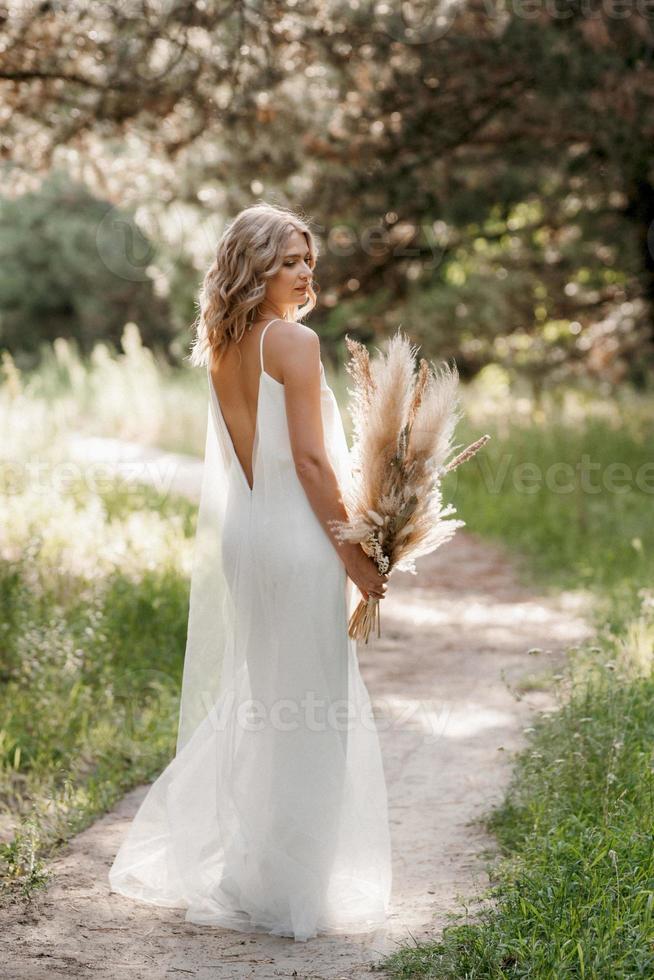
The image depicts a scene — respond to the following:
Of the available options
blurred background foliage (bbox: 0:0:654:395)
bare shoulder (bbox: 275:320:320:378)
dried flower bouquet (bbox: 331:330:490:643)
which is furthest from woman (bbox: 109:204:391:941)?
blurred background foliage (bbox: 0:0:654:395)

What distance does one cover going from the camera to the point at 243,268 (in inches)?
138

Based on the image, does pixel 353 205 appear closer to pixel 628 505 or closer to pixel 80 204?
pixel 628 505

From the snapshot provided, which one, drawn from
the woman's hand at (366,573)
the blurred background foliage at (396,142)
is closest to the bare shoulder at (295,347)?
the woman's hand at (366,573)

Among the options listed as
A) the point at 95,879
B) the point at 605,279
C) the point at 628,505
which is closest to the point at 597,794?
the point at 95,879

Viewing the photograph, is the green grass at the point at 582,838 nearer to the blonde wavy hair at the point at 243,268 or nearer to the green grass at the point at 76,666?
the green grass at the point at 76,666

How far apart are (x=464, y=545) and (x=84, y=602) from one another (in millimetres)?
4677

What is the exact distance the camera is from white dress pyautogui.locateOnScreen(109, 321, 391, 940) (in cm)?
356

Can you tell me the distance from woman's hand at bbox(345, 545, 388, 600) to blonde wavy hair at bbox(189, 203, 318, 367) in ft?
2.53

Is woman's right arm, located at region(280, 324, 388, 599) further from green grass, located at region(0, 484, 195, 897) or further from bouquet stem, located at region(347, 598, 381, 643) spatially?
green grass, located at region(0, 484, 195, 897)

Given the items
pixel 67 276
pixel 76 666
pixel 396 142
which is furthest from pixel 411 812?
pixel 67 276

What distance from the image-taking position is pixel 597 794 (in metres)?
4.11

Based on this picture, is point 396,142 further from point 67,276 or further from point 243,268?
point 67,276

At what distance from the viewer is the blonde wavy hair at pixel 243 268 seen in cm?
349

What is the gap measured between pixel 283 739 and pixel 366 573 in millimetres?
580
